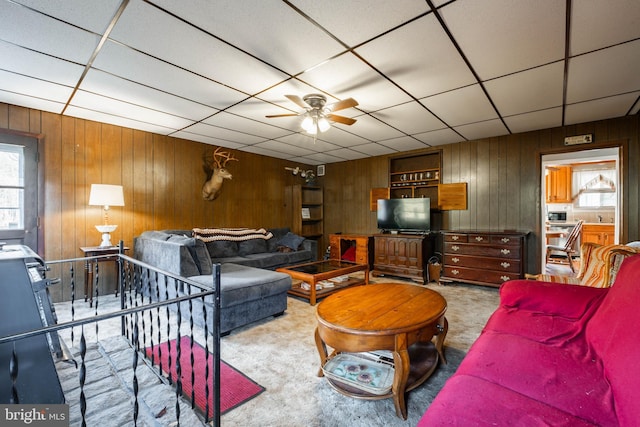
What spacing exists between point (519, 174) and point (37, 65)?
593 centimetres

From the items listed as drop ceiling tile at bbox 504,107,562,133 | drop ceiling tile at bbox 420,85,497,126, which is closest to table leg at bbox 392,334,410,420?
drop ceiling tile at bbox 420,85,497,126

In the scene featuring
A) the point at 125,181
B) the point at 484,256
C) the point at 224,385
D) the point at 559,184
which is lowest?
the point at 224,385

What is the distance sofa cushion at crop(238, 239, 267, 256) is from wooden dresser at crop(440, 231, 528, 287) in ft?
10.5

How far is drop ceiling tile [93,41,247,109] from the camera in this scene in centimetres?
227

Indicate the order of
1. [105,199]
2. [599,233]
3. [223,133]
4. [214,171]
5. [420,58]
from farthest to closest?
1. [599,233]
2. [214,171]
3. [223,133]
4. [105,199]
5. [420,58]

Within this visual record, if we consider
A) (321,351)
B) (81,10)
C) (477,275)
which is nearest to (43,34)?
(81,10)

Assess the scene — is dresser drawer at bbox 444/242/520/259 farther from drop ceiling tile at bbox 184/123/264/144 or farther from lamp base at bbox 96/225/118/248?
lamp base at bbox 96/225/118/248

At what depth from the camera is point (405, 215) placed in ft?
17.2

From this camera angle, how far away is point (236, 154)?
218 inches

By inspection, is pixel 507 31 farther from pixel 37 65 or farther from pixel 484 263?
pixel 37 65

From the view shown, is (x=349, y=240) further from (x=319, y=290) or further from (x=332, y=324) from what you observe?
(x=332, y=324)

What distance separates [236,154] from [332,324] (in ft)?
14.7

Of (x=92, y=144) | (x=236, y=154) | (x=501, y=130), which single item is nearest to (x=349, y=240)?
(x=236, y=154)

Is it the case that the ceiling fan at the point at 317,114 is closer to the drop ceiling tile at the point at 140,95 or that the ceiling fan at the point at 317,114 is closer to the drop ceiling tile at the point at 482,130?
the drop ceiling tile at the point at 140,95
